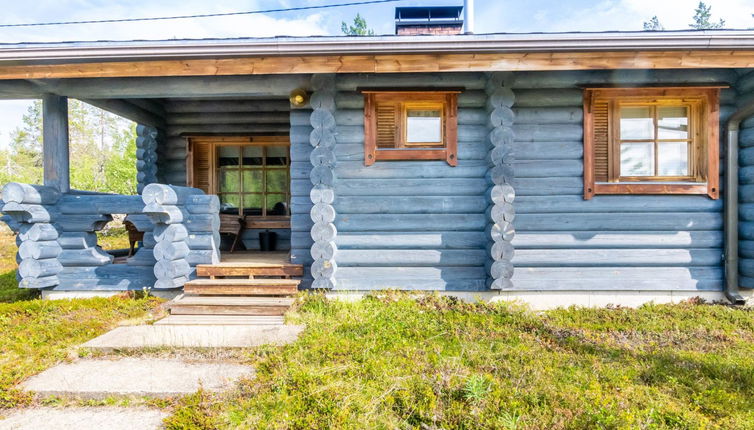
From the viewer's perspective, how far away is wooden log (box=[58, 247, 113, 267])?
195 inches

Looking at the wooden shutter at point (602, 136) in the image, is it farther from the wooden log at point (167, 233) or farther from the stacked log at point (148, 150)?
the stacked log at point (148, 150)

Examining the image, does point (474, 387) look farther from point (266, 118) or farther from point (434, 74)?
point (266, 118)

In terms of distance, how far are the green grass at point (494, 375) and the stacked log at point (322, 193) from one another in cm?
61

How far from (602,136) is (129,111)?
6.79m

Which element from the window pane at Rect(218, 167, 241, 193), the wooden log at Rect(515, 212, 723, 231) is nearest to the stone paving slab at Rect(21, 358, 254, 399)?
the wooden log at Rect(515, 212, 723, 231)

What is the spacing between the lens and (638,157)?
4.98m

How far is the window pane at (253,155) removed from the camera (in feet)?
23.9

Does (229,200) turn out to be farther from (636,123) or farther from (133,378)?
(636,123)

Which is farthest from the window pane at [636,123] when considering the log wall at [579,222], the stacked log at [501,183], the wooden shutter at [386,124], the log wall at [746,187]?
the wooden shutter at [386,124]

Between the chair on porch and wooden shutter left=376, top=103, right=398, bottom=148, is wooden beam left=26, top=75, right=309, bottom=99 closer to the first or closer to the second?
wooden shutter left=376, top=103, right=398, bottom=148

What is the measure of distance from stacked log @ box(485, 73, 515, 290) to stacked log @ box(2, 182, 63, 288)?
5.47 meters

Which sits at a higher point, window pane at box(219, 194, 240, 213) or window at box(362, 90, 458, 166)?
window at box(362, 90, 458, 166)

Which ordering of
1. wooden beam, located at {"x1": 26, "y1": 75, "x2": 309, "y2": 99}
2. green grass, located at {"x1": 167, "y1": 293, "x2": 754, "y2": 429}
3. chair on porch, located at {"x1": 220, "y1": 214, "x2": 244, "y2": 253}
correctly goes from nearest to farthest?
green grass, located at {"x1": 167, "y1": 293, "x2": 754, "y2": 429} < wooden beam, located at {"x1": 26, "y1": 75, "x2": 309, "y2": 99} < chair on porch, located at {"x1": 220, "y1": 214, "x2": 244, "y2": 253}

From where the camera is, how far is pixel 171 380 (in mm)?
2773
